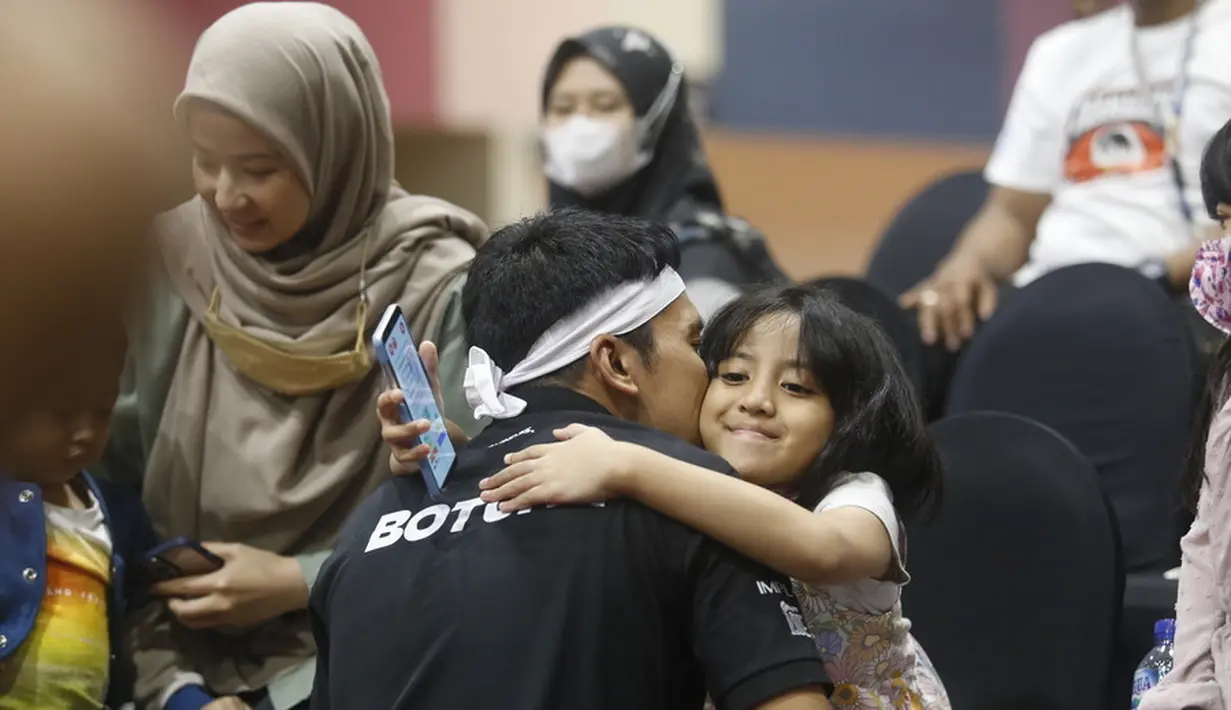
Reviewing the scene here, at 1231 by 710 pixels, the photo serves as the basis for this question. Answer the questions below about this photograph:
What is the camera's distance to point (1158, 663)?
6.55 feet

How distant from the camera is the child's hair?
1.96 metres

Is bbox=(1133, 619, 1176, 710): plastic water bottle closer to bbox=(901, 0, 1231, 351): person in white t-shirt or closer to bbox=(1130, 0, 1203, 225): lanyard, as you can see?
bbox=(901, 0, 1231, 351): person in white t-shirt

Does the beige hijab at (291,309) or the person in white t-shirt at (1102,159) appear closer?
the beige hijab at (291,309)

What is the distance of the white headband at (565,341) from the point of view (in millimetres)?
1835

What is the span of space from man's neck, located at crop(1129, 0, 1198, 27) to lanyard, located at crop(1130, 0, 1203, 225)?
4cm

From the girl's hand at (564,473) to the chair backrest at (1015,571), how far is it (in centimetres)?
82

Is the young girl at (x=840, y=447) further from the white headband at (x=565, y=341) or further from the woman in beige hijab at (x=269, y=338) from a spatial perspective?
the woman in beige hijab at (x=269, y=338)

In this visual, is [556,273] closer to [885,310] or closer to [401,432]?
[401,432]

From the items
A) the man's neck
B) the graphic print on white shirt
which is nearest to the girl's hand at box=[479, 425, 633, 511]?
the graphic print on white shirt

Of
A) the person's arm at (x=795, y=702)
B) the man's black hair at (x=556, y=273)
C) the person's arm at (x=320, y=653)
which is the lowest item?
the person's arm at (x=320, y=653)

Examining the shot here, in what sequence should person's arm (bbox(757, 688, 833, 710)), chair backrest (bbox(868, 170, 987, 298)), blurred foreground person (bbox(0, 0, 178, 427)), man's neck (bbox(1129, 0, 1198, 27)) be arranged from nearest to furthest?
blurred foreground person (bbox(0, 0, 178, 427)), person's arm (bbox(757, 688, 833, 710)), man's neck (bbox(1129, 0, 1198, 27)), chair backrest (bbox(868, 170, 987, 298))

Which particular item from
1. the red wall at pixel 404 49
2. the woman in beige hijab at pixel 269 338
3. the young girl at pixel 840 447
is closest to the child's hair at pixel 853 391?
the young girl at pixel 840 447

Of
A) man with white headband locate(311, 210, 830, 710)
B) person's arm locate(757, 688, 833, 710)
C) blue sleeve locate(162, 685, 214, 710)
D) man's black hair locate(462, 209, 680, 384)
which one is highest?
man's black hair locate(462, 209, 680, 384)

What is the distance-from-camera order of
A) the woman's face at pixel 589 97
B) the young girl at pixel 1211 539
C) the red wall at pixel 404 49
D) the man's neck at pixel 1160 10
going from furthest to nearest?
the red wall at pixel 404 49, the woman's face at pixel 589 97, the man's neck at pixel 1160 10, the young girl at pixel 1211 539
